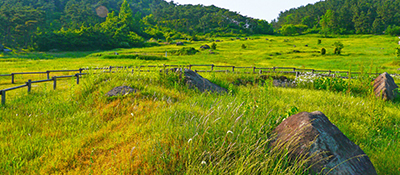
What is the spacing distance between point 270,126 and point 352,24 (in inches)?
5470

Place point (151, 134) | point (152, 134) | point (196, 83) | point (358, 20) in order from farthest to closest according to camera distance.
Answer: point (358, 20) → point (196, 83) → point (151, 134) → point (152, 134)

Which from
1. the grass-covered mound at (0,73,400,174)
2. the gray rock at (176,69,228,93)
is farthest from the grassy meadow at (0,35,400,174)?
the gray rock at (176,69,228,93)

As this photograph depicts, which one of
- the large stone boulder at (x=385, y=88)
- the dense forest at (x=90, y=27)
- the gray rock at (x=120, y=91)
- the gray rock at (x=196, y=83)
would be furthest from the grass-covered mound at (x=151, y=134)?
the dense forest at (x=90, y=27)

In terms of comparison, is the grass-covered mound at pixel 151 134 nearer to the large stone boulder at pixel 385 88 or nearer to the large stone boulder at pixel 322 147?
the large stone boulder at pixel 322 147

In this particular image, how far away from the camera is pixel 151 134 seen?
4465mm

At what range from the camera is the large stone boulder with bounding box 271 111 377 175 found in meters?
3.45

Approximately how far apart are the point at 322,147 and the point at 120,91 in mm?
5979

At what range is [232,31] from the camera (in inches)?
4909

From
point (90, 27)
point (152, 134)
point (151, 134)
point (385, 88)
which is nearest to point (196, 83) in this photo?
point (151, 134)

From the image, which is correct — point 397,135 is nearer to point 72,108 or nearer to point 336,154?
point 336,154

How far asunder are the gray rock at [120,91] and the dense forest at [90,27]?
65.2m

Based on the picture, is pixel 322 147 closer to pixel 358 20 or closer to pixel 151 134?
pixel 151 134

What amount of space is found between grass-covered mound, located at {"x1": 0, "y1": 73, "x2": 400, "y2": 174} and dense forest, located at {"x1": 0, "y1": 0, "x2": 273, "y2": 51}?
2593 inches

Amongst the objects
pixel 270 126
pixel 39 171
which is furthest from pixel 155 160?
pixel 270 126
